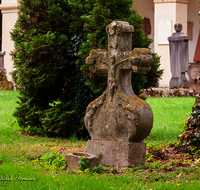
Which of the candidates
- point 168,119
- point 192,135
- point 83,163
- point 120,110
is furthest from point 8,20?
point 83,163

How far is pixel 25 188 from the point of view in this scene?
11.5 ft

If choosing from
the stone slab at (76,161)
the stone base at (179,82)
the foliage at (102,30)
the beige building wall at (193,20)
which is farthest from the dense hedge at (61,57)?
the beige building wall at (193,20)

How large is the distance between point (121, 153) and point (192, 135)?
147cm

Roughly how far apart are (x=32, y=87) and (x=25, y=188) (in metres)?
4.20

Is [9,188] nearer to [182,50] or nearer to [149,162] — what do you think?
[149,162]

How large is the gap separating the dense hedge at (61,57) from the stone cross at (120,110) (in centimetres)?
176

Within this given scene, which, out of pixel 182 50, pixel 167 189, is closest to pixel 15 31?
pixel 167 189

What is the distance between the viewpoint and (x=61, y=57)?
739 cm

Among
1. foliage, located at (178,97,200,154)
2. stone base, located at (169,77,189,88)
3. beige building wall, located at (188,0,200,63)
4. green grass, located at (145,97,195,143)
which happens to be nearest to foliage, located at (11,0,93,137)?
green grass, located at (145,97,195,143)

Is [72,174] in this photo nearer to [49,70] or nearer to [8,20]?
[49,70]

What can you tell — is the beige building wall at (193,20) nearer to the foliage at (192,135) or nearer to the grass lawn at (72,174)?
the grass lawn at (72,174)

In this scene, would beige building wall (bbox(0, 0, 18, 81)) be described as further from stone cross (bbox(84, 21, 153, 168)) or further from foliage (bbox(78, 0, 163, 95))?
stone cross (bbox(84, 21, 153, 168))

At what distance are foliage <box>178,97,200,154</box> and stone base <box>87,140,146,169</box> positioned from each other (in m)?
1.12

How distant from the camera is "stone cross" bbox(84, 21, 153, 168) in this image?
15.0ft
